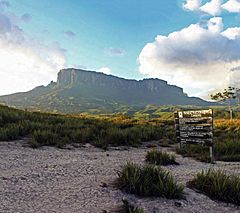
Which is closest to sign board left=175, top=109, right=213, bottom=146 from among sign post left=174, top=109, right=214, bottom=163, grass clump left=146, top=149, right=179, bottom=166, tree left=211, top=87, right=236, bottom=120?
sign post left=174, top=109, right=214, bottom=163

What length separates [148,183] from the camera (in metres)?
5.21

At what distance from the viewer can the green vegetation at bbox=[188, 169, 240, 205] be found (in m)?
5.29

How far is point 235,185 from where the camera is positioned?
17.8ft

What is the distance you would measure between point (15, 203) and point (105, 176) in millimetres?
2244

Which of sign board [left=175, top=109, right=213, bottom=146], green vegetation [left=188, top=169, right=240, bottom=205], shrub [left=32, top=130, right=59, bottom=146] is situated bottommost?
green vegetation [left=188, top=169, right=240, bottom=205]

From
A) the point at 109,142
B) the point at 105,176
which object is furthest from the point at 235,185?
the point at 109,142

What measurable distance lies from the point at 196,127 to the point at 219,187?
5706 mm

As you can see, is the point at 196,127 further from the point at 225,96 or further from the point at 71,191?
the point at 225,96

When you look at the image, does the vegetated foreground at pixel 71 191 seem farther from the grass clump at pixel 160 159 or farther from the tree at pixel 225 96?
the tree at pixel 225 96

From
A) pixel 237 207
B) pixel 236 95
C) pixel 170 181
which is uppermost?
pixel 236 95

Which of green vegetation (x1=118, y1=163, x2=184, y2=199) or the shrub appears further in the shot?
the shrub

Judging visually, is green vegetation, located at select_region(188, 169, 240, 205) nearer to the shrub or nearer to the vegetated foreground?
the vegetated foreground

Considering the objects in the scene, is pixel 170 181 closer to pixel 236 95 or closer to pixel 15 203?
pixel 15 203

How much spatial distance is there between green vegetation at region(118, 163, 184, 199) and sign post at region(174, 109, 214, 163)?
15.8ft
